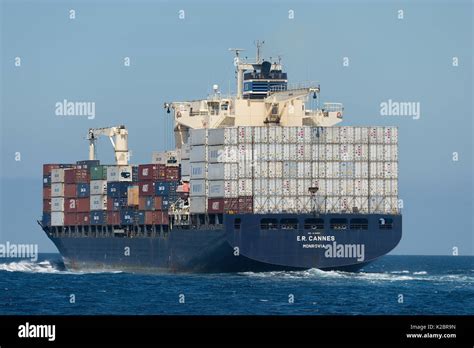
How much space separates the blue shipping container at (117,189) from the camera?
376 feet

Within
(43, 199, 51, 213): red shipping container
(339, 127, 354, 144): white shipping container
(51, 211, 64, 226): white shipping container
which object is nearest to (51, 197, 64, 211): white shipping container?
(51, 211, 64, 226): white shipping container

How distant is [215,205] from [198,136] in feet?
19.7

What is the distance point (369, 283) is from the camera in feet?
295

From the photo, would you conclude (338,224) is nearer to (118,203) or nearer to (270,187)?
(270,187)

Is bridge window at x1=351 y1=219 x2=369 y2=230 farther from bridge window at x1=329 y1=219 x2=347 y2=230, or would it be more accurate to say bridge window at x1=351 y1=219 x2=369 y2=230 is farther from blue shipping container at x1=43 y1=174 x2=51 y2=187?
blue shipping container at x1=43 y1=174 x2=51 y2=187

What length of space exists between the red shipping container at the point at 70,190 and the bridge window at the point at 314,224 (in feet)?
108

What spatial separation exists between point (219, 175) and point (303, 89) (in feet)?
32.5

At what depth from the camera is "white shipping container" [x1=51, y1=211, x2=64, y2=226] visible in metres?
128

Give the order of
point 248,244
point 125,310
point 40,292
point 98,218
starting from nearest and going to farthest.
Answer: point 125,310, point 40,292, point 248,244, point 98,218

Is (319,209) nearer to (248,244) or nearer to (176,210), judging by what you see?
(248,244)

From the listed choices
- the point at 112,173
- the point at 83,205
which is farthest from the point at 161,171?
the point at 83,205

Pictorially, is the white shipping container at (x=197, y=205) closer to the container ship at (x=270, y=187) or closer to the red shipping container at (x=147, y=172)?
the container ship at (x=270, y=187)

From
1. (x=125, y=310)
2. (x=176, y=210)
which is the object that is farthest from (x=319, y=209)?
(x=125, y=310)

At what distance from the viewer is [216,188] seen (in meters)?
99.7
